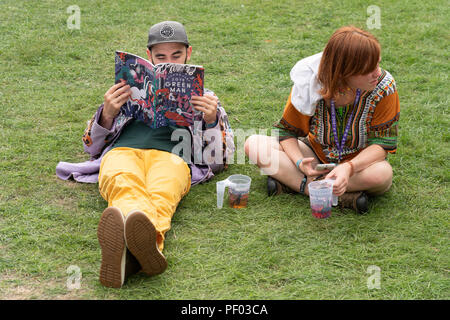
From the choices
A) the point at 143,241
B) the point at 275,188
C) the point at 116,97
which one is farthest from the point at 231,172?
the point at 143,241

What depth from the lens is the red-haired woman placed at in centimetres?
307

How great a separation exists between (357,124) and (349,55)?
1.56 feet

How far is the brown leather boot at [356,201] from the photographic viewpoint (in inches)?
132

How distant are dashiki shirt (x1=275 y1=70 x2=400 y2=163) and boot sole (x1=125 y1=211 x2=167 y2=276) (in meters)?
1.25

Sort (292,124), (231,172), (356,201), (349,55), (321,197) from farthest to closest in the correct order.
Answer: (231,172) → (292,124) → (356,201) → (321,197) → (349,55)

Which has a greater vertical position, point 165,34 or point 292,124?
point 165,34

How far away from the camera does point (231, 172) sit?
3975 mm

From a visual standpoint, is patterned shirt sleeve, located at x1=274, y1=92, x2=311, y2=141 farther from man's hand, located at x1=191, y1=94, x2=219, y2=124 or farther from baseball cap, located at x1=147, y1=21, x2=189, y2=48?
baseball cap, located at x1=147, y1=21, x2=189, y2=48

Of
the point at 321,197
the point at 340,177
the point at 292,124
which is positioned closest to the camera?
the point at 340,177

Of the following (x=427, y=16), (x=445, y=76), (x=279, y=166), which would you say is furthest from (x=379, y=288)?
(x=427, y=16)

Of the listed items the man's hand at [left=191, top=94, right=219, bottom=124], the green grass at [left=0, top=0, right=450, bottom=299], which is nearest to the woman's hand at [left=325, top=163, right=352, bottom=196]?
the green grass at [left=0, top=0, right=450, bottom=299]

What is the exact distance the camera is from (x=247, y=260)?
9.51 feet

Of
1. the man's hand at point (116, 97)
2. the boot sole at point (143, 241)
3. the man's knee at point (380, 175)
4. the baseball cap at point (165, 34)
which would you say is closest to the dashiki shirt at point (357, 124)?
the man's knee at point (380, 175)

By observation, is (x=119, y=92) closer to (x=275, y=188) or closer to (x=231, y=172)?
(x=231, y=172)
